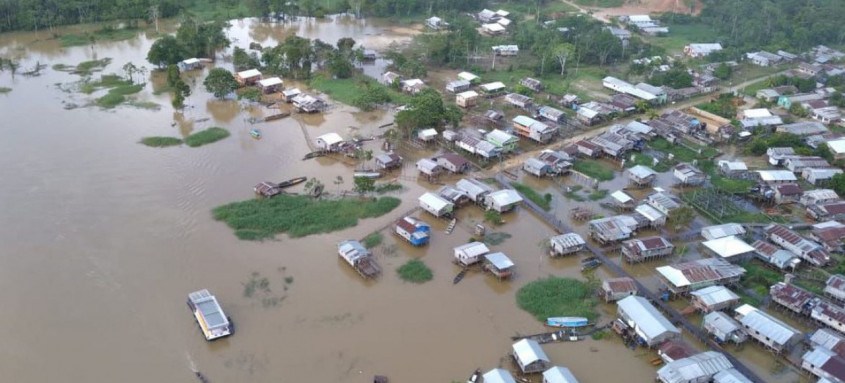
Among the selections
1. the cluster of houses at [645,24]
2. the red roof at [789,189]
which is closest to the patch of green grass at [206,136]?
the red roof at [789,189]

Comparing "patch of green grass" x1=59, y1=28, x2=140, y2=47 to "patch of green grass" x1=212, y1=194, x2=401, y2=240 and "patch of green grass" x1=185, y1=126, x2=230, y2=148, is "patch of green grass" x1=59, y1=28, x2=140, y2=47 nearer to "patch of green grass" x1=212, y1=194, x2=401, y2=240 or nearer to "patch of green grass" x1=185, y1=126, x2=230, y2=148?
"patch of green grass" x1=185, y1=126, x2=230, y2=148

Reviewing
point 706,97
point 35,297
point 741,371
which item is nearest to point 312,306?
point 35,297

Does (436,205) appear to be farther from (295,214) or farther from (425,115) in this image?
(425,115)

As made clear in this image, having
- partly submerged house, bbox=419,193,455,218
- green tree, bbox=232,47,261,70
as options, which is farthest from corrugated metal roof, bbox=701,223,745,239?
green tree, bbox=232,47,261,70

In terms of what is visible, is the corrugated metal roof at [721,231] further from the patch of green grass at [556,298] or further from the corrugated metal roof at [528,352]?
the corrugated metal roof at [528,352]

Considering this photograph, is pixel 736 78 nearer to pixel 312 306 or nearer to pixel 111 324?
pixel 312 306
